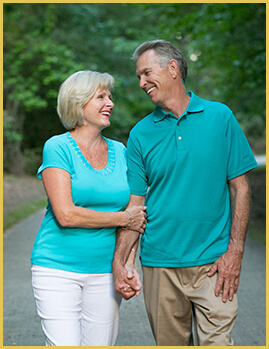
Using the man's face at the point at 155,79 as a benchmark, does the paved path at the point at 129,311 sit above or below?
below

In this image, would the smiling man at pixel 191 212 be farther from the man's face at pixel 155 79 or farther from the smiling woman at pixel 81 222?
the smiling woman at pixel 81 222

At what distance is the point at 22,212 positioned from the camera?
14.7 metres

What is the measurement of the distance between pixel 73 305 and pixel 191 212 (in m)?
0.85

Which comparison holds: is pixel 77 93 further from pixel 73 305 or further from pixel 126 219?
pixel 73 305

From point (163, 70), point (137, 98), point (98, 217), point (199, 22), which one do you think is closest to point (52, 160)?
point (98, 217)

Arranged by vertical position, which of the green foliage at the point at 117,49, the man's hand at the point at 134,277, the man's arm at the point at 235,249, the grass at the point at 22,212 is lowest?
the grass at the point at 22,212

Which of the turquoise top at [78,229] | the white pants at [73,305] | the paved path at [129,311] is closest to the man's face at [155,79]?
the turquoise top at [78,229]

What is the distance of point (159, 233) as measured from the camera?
130 inches

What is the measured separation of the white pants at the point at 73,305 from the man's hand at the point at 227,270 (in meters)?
0.62

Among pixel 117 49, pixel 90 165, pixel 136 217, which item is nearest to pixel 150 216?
pixel 136 217

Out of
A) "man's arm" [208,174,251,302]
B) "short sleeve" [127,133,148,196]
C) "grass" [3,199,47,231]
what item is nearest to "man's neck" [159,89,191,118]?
"short sleeve" [127,133,148,196]

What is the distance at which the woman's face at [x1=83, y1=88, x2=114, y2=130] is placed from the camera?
331 cm

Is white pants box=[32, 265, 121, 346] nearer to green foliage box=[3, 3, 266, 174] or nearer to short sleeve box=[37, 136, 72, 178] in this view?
short sleeve box=[37, 136, 72, 178]

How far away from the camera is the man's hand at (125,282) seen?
3238 mm
